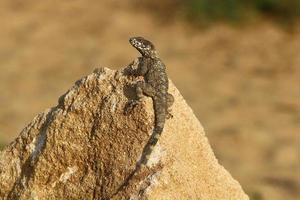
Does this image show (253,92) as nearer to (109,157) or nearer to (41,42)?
(41,42)

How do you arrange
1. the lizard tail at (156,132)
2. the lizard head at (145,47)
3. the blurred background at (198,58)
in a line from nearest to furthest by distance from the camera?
the lizard tail at (156,132) < the lizard head at (145,47) < the blurred background at (198,58)

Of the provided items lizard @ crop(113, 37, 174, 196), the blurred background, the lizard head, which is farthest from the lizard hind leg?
the blurred background

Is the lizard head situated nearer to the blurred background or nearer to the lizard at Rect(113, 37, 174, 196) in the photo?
the lizard at Rect(113, 37, 174, 196)

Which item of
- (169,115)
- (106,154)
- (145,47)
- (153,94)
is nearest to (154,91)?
(153,94)

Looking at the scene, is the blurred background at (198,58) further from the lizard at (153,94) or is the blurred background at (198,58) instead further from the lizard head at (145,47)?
the lizard at (153,94)

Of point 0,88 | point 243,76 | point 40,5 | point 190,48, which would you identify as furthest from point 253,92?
point 40,5

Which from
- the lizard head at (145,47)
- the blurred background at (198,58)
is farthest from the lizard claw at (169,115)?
the blurred background at (198,58)

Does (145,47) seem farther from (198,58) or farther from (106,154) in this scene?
(198,58)
